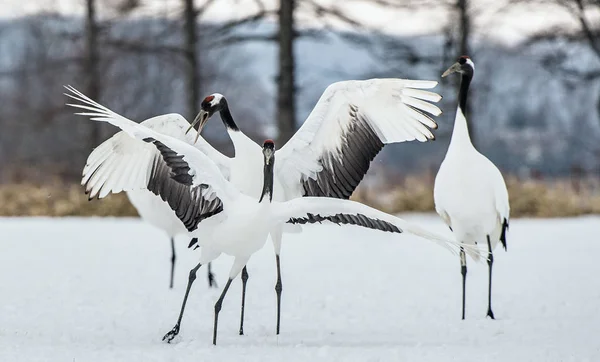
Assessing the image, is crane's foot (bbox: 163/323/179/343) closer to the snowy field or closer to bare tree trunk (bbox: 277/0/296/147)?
the snowy field

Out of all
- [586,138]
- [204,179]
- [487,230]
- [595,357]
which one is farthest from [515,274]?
[586,138]

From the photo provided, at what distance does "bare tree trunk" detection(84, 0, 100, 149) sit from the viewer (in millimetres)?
17672

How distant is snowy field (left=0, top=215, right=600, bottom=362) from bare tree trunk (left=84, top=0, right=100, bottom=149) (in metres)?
4.73

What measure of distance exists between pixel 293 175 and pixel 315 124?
48cm

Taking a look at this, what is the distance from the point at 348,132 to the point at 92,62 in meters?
11.9

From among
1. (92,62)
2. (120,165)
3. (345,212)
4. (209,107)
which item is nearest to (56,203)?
(92,62)

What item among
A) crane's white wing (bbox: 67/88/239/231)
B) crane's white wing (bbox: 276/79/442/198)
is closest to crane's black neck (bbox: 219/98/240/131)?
crane's white wing (bbox: 276/79/442/198)

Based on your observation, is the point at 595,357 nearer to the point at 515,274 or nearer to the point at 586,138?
the point at 515,274

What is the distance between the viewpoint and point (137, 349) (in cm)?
554

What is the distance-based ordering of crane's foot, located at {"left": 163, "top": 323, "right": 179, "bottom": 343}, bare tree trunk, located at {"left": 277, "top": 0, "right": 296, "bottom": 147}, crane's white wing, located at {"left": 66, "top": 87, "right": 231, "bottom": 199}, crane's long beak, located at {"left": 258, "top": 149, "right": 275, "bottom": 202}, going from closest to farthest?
1. crane's long beak, located at {"left": 258, "top": 149, "right": 275, "bottom": 202}
2. crane's foot, located at {"left": 163, "top": 323, "right": 179, "bottom": 343}
3. crane's white wing, located at {"left": 66, "top": 87, "right": 231, "bottom": 199}
4. bare tree trunk, located at {"left": 277, "top": 0, "right": 296, "bottom": 147}

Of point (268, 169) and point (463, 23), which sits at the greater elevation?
point (463, 23)

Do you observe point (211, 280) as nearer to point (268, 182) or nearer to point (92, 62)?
point (268, 182)

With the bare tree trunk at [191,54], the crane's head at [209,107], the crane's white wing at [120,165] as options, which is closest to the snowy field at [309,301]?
the crane's white wing at [120,165]

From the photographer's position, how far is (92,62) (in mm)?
17875
